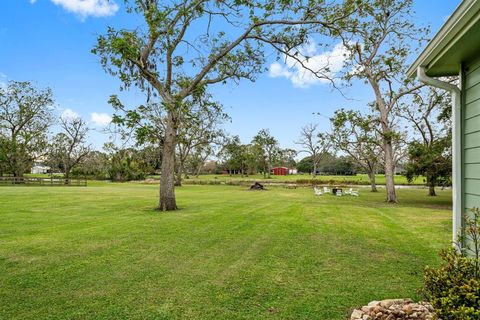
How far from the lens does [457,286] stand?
8.57 ft

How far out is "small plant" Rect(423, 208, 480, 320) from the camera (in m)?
2.39

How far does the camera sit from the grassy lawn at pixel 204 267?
3635 mm

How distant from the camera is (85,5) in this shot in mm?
11938

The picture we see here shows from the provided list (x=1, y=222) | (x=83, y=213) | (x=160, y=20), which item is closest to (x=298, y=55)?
(x=160, y=20)

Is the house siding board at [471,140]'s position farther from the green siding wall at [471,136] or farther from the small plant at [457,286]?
the small plant at [457,286]

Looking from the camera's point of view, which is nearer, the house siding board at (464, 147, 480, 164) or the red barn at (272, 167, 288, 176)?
the house siding board at (464, 147, 480, 164)

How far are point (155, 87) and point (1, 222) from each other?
23.3 feet

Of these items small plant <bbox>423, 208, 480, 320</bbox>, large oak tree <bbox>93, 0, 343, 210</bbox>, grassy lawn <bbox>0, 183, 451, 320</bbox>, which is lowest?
grassy lawn <bbox>0, 183, 451, 320</bbox>

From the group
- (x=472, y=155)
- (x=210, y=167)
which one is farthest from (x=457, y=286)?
(x=210, y=167)

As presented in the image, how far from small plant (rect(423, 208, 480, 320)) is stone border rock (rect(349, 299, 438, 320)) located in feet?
0.61

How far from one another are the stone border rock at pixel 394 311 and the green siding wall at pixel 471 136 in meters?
1.24

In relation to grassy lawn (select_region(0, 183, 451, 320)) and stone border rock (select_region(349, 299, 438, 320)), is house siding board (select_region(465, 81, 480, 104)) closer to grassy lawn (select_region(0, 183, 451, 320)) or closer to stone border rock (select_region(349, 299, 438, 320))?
stone border rock (select_region(349, 299, 438, 320))

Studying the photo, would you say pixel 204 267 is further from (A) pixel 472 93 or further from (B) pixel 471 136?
(A) pixel 472 93

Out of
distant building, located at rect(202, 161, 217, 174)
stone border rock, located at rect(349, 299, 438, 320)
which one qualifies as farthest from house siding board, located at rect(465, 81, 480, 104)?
distant building, located at rect(202, 161, 217, 174)
